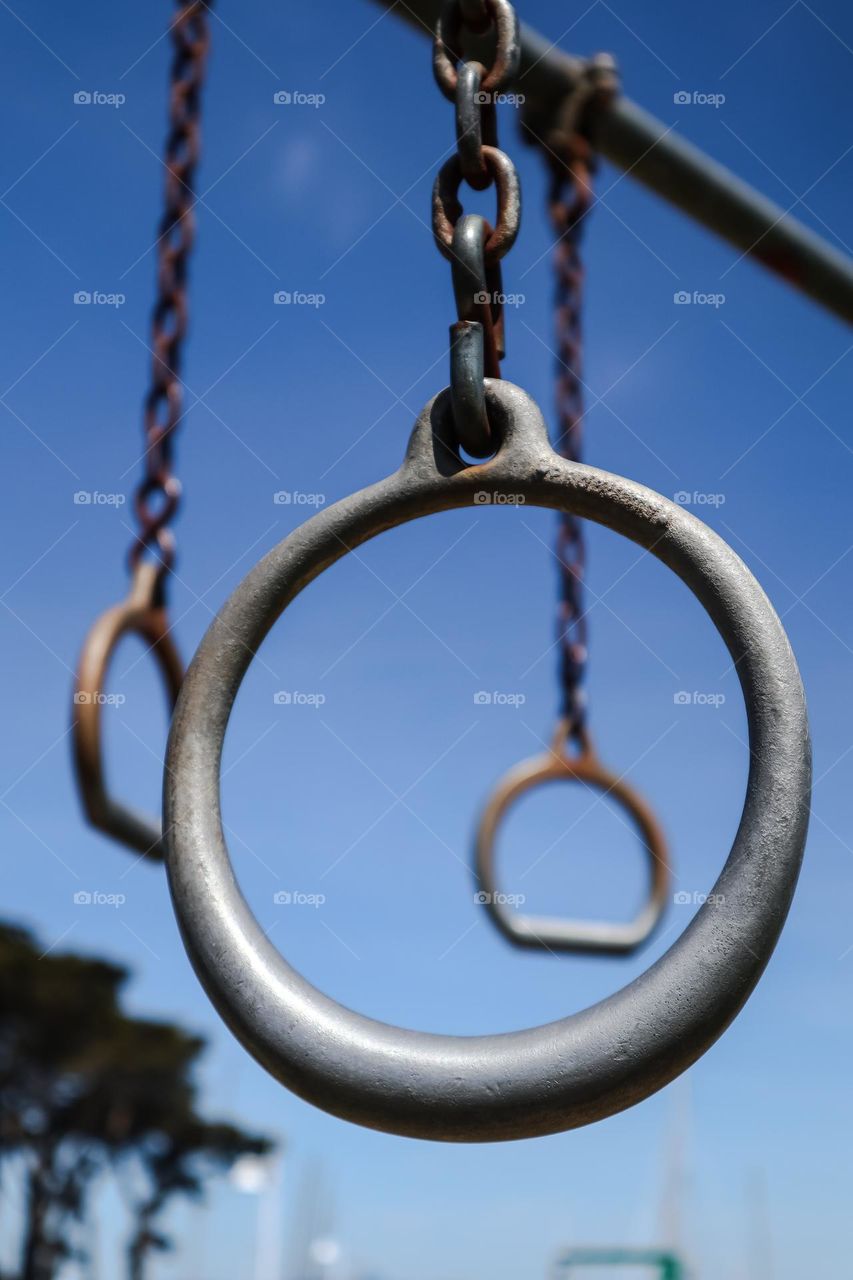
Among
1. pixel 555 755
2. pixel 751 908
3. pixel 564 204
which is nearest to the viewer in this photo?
pixel 751 908

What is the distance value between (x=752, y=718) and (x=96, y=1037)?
51.6ft

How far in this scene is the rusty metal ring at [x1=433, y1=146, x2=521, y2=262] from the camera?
0.93 metres

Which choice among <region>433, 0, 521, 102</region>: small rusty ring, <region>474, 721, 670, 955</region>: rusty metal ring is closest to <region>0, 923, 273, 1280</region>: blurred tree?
<region>474, 721, 670, 955</region>: rusty metal ring

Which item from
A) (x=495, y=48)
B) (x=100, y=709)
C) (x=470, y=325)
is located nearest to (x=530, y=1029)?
(x=470, y=325)

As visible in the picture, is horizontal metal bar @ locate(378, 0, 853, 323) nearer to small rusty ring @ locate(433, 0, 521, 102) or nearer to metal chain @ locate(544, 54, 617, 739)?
metal chain @ locate(544, 54, 617, 739)

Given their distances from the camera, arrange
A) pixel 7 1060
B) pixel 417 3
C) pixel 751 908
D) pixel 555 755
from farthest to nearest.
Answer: pixel 7 1060 → pixel 555 755 → pixel 417 3 → pixel 751 908

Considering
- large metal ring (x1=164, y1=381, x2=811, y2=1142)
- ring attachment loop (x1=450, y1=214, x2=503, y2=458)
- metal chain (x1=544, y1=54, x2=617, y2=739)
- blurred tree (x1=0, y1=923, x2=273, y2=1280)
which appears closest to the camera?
large metal ring (x1=164, y1=381, x2=811, y2=1142)

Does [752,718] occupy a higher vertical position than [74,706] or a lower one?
lower

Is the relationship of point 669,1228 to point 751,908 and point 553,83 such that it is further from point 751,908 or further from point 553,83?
point 751,908

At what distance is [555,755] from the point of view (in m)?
2.58

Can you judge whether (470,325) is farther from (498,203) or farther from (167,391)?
(167,391)

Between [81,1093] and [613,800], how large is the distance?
14129 mm

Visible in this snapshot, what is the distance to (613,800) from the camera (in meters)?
2.64

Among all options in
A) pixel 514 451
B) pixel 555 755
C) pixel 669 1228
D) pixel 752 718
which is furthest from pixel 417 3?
pixel 669 1228
